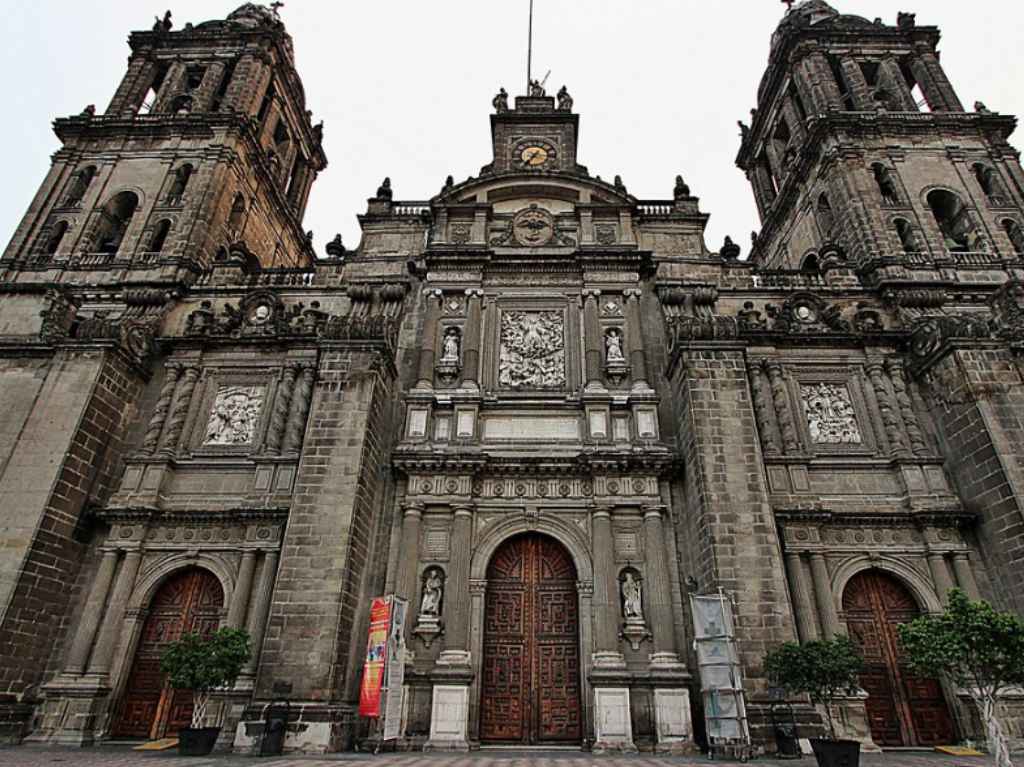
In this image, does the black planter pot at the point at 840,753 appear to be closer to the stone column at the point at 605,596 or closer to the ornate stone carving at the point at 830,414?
the stone column at the point at 605,596

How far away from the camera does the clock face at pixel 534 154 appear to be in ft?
72.5

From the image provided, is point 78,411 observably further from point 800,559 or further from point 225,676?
point 800,559

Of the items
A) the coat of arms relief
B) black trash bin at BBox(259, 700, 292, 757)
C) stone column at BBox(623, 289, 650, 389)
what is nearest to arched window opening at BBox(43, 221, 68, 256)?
the coat of arms relief

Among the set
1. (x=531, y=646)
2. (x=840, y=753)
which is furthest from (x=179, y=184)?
(x=840, y=753)

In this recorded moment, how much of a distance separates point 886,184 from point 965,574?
14.7m

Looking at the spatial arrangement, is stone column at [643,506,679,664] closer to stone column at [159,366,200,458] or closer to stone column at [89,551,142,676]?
stone column at [89,551,142,676]

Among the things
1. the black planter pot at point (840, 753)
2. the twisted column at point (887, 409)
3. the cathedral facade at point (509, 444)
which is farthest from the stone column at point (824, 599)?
the black planter pot at point (840, 753)

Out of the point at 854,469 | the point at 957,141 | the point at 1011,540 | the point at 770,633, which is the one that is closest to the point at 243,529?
the point at 770,633

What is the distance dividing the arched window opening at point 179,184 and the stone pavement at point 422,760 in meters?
17.3

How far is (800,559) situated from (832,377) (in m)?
5.62

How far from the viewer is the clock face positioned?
2211 cm

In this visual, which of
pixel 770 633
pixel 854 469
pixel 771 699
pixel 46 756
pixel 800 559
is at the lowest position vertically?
pixel 46 756

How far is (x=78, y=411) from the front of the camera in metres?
15.4

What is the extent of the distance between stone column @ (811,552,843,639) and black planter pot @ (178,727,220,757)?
504 inches
